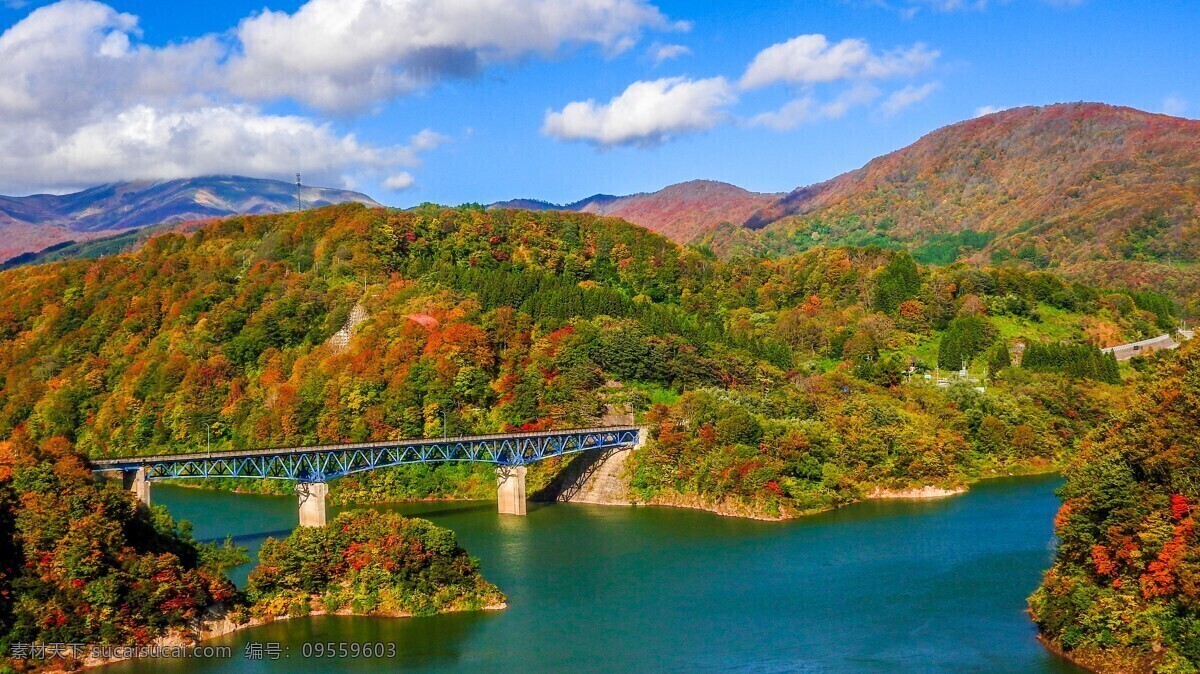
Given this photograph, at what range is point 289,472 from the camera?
61.7 meters

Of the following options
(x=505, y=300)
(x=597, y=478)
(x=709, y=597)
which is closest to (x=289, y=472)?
(x=597, y=478)

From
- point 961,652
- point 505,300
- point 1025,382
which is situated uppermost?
point 505,300

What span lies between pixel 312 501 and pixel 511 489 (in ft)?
41.0

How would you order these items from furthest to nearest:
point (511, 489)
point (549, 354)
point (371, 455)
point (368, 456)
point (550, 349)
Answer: point (550, 349)
point (549, 354)
point (511, 489)
point (368, 456)
point (371, 455)

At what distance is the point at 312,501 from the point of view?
203 ft

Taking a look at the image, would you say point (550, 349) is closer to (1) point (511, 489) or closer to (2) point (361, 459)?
(1) point (511, 489)

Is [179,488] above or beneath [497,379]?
beneath

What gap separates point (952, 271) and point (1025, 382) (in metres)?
25.8

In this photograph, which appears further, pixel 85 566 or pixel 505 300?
pixel 505 300

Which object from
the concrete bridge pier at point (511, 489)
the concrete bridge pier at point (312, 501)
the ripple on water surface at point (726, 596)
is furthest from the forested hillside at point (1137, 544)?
the concrete bridge pier at point (312, 501)

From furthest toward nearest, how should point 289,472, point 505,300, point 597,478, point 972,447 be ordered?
point 505,300, point 972,447, point 597,478, point 289,472

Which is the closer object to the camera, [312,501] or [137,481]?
[137,481]

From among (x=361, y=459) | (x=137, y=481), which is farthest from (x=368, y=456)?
(x=137, y=481)

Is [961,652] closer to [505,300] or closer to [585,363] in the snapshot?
[585,363]
